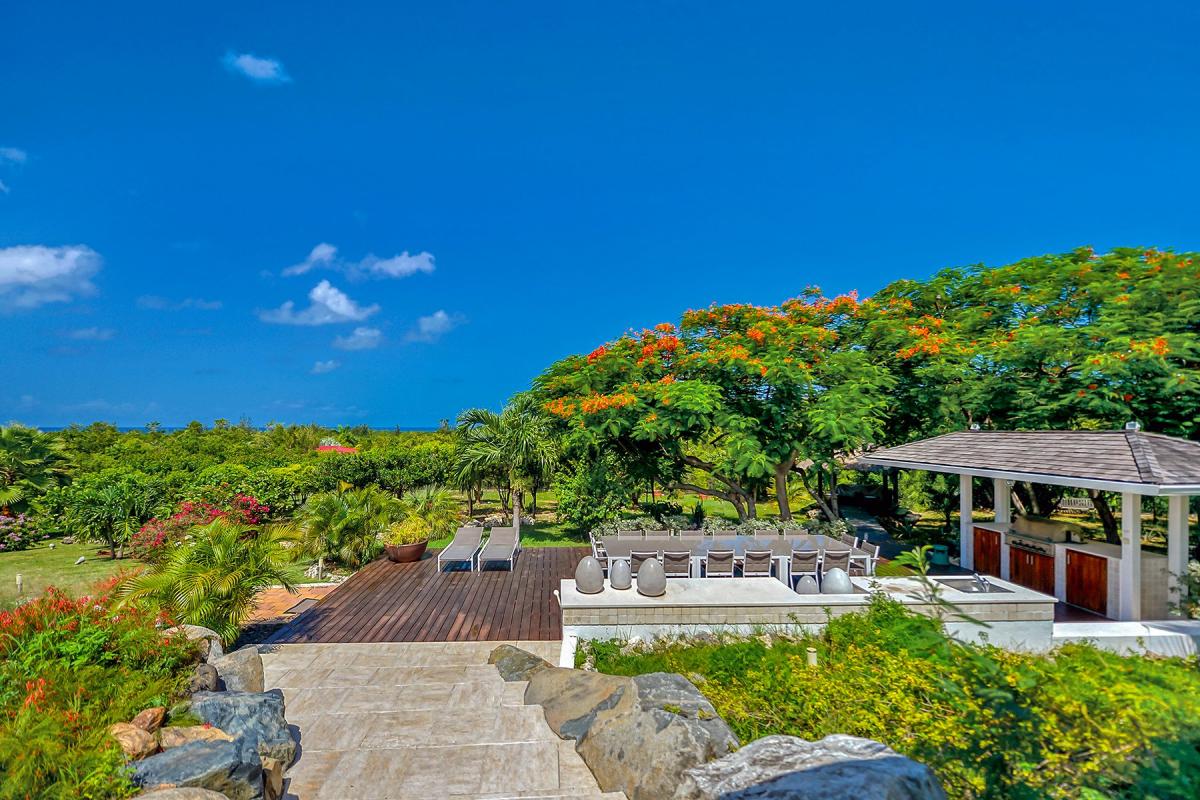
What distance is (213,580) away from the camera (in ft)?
23.1

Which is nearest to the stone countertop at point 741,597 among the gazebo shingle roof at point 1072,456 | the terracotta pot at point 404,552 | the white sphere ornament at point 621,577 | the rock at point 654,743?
the white sphere ornament at point 621,577

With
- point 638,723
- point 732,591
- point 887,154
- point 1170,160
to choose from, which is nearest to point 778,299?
point 732,591

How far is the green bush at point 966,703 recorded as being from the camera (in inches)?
99.0

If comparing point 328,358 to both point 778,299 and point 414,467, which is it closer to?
point 414,467

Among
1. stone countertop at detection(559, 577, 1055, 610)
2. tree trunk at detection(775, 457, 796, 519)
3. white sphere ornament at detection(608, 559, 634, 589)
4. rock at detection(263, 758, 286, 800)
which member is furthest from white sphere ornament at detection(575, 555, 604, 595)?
tree trunk at detection(775, 457, 796, 519)

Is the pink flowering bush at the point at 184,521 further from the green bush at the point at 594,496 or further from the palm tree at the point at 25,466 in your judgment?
the green bush at the point at 594,496

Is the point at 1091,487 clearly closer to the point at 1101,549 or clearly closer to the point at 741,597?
the point at 1101,549

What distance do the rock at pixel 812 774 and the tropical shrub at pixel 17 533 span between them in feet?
63.6

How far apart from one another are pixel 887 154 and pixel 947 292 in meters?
14.0

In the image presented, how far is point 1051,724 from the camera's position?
275 centimetres

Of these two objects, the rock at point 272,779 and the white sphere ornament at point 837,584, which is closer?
the rock at point 272,779

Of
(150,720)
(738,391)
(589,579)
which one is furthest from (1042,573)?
(150,720)

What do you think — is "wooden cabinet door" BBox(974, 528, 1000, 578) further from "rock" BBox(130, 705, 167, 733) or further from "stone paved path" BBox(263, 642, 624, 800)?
"rock" BBox(130, 705, 167, 733)

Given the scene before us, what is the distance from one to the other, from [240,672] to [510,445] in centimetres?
1053
